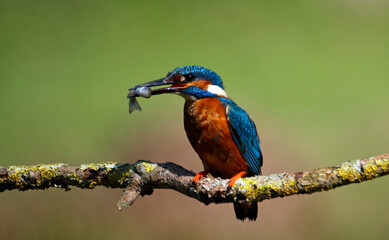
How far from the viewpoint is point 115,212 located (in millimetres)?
2916

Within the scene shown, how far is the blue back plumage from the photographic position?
205 centimetres

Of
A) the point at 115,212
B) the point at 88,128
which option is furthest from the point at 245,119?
the point at 88,128

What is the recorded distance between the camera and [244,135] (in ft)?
6.82

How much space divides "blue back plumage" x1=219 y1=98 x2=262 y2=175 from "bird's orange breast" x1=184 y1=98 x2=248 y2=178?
0.02 metres

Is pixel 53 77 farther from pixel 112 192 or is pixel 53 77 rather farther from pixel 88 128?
pixel 112 192

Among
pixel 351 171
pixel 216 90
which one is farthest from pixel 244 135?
pixel 351 171

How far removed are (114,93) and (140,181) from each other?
2.34 meters

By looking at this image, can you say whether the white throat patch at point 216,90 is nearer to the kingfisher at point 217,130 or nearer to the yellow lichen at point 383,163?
the kingfisher at point 217,130

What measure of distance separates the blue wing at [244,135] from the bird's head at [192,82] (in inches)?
4.3

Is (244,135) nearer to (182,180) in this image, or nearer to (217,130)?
(217,130)

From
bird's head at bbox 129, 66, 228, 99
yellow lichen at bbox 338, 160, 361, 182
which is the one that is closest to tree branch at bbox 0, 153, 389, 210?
yellow lichen at bbox 338, 160, 361, 182

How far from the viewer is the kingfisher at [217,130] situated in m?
2.04

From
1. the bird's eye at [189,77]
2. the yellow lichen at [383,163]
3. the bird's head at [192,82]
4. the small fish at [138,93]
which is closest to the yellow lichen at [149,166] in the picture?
the small fish at [138,93]

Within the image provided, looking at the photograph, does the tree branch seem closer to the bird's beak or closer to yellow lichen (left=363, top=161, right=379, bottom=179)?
yellow lichen (left=363, top=161, right=379, bottom=179)
